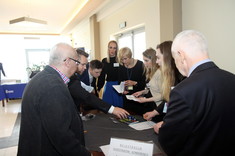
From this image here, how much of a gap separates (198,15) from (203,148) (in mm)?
2370

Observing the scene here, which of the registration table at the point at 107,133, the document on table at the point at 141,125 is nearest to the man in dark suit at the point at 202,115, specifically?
the registration table at the point at 107,133

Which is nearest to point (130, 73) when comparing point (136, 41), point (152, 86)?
point (152, 86)

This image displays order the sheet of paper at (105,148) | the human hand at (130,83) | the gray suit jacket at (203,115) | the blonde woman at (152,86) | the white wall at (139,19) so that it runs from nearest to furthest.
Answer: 1. the gray suit jacket at (203,115)
2. the sheet of paper at (105,148)
3. the blonde woman at (152,86)
4. the human hand at (130,83)
5. the white wall at (139,19)

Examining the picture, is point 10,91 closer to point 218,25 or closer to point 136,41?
point 136,41

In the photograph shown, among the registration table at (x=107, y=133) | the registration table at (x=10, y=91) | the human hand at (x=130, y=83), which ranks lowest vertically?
the registration table at (x=10, y=91)

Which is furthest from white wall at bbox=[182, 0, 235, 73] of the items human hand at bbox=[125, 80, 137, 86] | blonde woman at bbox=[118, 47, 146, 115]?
human hand at bbox=[125, 80, 137, 86]

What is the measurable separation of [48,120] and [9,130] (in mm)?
3615

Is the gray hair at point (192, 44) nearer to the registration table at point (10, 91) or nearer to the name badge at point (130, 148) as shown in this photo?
the name badge at point (130, 148)

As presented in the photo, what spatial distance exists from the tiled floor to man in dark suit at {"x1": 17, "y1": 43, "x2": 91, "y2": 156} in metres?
2.25

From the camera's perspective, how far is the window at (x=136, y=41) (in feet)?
14.6

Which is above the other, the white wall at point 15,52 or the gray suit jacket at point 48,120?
the white wall at point 15,52

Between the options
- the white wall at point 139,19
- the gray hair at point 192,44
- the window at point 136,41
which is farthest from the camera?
the window at point 136,41

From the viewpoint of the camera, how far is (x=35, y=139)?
1011mm

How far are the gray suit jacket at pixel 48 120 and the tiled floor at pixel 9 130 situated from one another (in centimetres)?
225
